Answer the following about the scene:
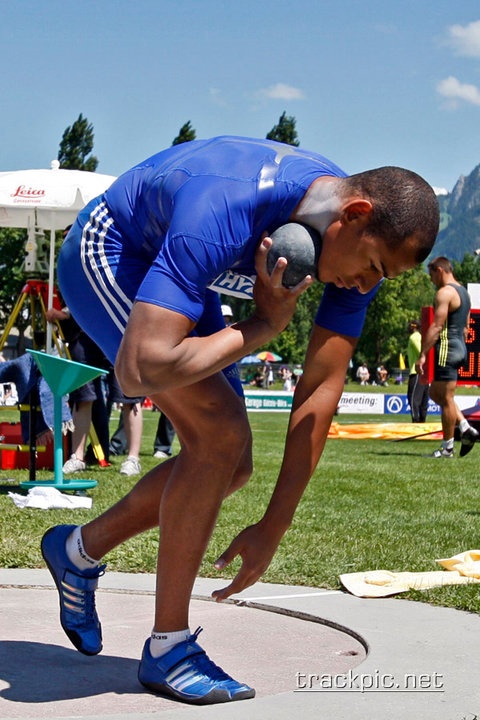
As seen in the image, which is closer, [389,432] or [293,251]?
[293,251]

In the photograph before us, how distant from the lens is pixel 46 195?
11281mm

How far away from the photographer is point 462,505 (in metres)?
7.64

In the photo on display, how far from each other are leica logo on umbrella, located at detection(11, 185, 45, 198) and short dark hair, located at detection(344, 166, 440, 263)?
892 centimetres

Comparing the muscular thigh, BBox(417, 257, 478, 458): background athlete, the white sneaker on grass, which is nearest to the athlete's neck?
the muscular thigh

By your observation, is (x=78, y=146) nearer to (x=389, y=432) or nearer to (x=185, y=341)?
(x=389, y=432)

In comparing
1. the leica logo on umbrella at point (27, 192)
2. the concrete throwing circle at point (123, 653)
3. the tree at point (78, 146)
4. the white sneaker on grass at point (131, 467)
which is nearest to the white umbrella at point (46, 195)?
the leica logo on umbrella at point (27, 192)

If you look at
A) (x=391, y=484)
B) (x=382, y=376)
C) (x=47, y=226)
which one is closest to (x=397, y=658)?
(x=391, y=484)

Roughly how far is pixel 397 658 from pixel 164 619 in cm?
81

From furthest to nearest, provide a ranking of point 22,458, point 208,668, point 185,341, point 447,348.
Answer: point 447,348
point 22,458
point 208,668
point 185,341

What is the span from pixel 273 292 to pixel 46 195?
8.88m

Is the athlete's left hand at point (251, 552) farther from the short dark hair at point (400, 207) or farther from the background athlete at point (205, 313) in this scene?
the short dark hair at point (400, 207)

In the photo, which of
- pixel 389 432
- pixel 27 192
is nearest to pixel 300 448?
pixel 27 192

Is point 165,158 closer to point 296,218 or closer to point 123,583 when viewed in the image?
point 296,218

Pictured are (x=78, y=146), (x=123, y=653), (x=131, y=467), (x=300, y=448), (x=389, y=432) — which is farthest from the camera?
(x=78, y=146)
